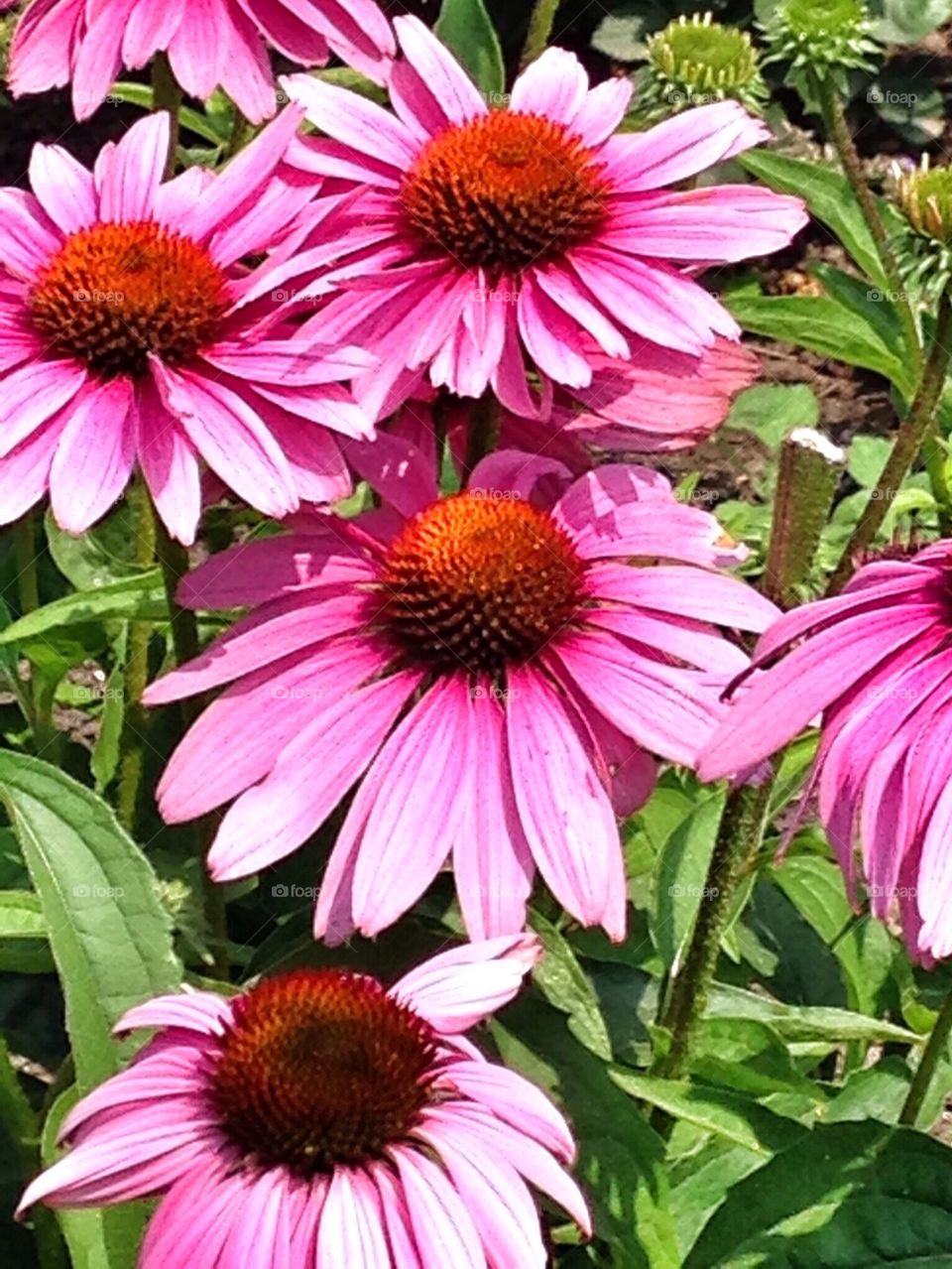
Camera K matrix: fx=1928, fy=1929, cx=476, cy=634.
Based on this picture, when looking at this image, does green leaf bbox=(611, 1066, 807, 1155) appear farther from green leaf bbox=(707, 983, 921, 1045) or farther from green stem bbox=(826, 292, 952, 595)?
green stem bbox=(826, 292, 952, 595)

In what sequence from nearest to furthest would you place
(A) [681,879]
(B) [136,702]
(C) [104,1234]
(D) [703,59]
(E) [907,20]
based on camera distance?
(C) [104,1234], (A) [681,879], (B) [136,702], (D) [703,59], (E) [907,20]

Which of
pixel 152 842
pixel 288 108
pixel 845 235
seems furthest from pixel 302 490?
pixel 845 235

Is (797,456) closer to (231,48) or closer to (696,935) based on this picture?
(696,935)

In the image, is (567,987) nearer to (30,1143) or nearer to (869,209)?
(30,1143)

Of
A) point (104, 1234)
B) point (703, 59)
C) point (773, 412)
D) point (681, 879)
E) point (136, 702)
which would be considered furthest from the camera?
point (773, 412)

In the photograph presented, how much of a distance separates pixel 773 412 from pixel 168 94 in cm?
77

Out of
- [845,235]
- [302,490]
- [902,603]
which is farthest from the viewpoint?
[845,235]

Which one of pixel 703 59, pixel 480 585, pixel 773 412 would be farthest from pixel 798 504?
pixel 773 412

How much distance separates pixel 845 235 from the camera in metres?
1.35

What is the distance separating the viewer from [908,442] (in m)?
1.01

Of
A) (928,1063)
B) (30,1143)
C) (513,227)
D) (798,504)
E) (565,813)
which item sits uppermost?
(513,227)

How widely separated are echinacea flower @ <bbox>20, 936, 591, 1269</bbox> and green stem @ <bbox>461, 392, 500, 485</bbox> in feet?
1.04

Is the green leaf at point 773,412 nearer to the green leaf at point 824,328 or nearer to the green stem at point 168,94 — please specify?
the green leaf at point 824,328

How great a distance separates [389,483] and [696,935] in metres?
0.29
